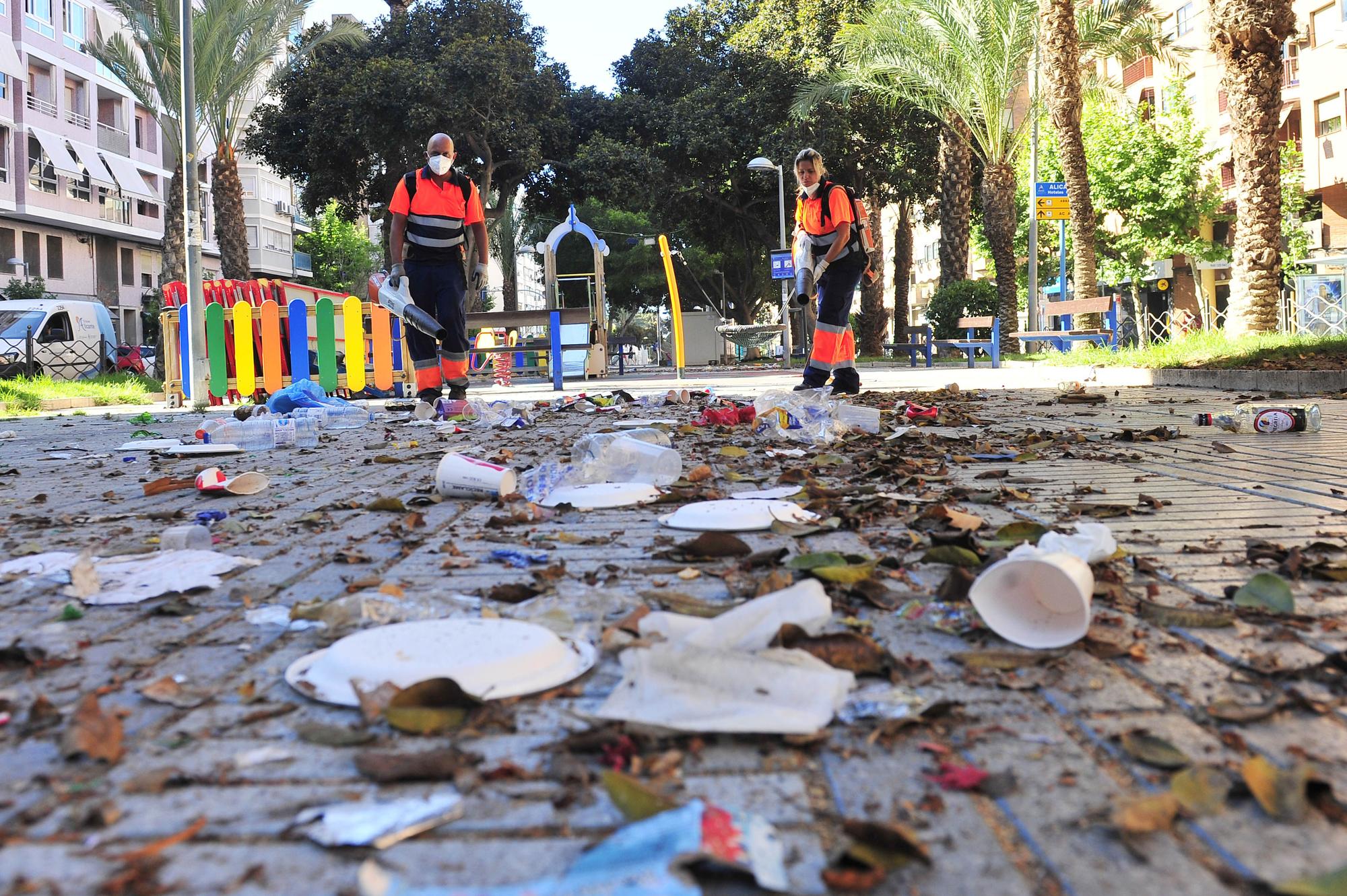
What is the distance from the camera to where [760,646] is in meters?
2.31

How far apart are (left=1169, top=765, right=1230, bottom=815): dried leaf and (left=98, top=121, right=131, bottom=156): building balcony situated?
173 ft

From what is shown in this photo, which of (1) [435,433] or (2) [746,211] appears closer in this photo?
(1) [435,433]

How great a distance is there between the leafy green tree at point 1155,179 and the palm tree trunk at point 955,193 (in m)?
11.0

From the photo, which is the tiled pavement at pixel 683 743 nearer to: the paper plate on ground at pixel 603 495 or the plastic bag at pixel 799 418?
the paper plate on ground at pixel 603 495

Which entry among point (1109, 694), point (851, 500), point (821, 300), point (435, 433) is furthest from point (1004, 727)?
point (821, 300)

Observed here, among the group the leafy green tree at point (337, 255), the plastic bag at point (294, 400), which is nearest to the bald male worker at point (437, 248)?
the plastic bag at point (294, 400)

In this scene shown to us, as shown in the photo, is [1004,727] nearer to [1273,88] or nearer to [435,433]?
[435,433]

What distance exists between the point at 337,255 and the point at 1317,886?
76.2 m

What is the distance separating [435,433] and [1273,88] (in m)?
11.9

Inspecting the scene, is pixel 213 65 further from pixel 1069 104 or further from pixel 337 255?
pixel 337 255

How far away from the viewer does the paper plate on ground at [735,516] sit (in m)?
3.89

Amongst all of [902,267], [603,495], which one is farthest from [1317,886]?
[902,267]

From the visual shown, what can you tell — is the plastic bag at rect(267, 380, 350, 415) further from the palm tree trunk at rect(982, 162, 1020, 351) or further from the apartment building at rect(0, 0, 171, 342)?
the apartment building at rect(0, 0, 171, 342)

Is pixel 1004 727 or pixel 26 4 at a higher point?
pixel 26 4
